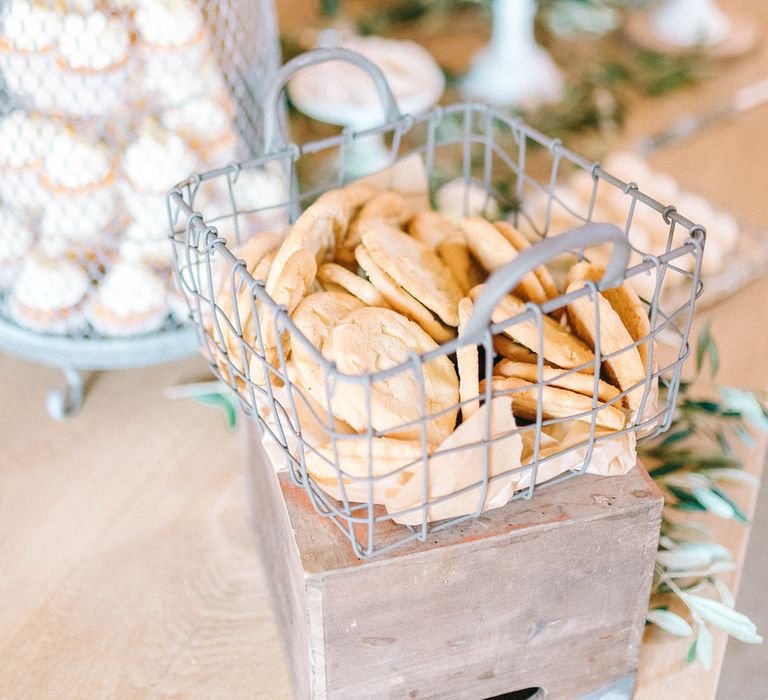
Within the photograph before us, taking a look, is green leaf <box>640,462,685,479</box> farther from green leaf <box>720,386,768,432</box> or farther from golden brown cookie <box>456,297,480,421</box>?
golden brown cookie <box>456,297,480,421</box>

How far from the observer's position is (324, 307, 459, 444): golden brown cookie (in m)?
0.39

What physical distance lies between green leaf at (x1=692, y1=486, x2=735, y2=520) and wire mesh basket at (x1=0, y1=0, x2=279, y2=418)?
405 mm

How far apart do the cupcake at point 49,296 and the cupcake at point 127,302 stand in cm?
1

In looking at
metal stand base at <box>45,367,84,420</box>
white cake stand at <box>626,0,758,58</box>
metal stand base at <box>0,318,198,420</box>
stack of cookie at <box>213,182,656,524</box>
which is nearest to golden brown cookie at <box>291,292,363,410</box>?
stack of cookie at <box>213,182,656,524</box>

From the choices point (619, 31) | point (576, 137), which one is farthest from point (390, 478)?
point (619, 31)

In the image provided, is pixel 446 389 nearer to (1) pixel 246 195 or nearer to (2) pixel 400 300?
(2) pixel 400 300

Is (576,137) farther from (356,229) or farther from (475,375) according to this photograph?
(475,375)

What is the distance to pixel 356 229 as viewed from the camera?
535 millimetres

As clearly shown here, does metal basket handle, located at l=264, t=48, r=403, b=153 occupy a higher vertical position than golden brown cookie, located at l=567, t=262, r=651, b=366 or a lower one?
higher

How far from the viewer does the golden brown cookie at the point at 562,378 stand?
1.38ft

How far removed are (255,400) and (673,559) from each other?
31cm

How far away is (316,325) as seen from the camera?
0.44m

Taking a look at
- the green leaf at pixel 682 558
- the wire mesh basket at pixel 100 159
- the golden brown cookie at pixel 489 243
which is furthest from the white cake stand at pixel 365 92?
the green leaf at pixel 682 558

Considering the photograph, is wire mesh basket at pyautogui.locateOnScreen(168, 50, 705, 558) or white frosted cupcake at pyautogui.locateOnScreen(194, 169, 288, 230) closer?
wire mesh basket at pyautogui.locateOnScreen(168, 50, 705, 558)
